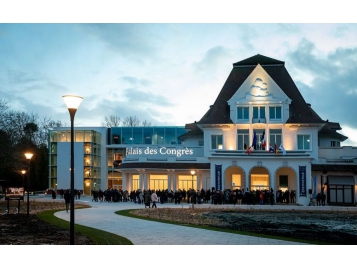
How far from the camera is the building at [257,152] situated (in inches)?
1959

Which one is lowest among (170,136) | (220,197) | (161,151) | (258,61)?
(220,197)

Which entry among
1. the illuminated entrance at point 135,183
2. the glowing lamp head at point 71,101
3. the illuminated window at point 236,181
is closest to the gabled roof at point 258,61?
the illuminated window at point 236,181

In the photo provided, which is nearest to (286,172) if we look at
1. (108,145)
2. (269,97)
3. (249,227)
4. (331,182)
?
(331,182)

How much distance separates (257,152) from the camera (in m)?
50.2

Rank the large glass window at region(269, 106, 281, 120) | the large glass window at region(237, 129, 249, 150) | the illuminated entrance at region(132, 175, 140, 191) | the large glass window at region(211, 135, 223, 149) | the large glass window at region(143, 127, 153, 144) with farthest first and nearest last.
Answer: the large glass window at region(143, 127, 153, 144)
the illuminated entrance at region(132, 175, 140, 191)
the large glass window at region(211, 135, 223, 149)
the large glass window at region(237, 129, 249, 150)
the large glass window at region(269, 106, 281, 120)

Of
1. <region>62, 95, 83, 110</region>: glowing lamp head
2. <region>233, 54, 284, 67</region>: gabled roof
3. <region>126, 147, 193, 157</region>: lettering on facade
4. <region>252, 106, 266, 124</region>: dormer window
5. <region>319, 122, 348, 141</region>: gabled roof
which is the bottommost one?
<region>62, 95, 83, 110</region>: glowing lamp head

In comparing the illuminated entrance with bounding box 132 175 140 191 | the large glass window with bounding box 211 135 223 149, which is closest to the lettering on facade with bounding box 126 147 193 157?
the illuminated entrance with bounding box 132 175 140 191

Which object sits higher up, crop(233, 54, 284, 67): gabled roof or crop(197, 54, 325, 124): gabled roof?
crop(233, 54, 284, 67): gabled roof

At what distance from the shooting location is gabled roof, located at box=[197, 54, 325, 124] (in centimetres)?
5366

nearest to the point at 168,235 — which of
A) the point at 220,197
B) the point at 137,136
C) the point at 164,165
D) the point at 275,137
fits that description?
the point at 220,197

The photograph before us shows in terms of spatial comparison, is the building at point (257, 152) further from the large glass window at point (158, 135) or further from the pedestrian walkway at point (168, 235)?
the pedestrian walkway at point (168, 235)

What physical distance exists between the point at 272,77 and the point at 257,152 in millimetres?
10650

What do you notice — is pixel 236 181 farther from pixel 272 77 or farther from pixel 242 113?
pixel 272 77

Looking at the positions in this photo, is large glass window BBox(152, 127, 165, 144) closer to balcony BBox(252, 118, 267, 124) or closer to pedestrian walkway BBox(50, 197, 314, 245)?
balcony BBox(252, 118, 267, 124)
